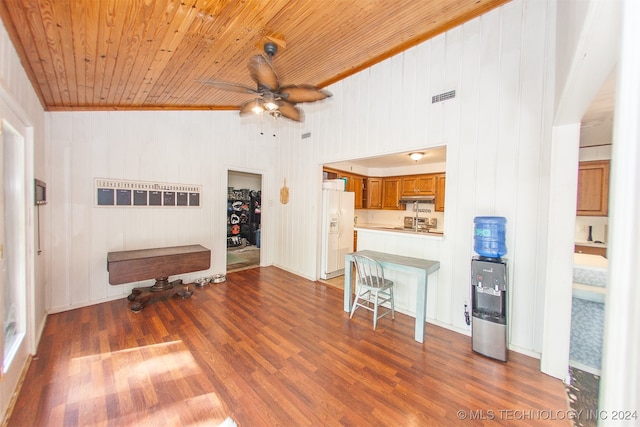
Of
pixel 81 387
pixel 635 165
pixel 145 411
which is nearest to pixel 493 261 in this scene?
pixel 635 165

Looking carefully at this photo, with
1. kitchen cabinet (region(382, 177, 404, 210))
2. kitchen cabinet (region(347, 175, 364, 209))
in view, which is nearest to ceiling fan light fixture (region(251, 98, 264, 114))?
kitchen cabinet (region(347, 175, 364, 209))

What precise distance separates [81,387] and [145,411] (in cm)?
66

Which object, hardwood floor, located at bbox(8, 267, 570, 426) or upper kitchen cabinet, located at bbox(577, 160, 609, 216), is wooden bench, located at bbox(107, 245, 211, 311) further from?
upper kitchen cabinet, located at bbox(577, 160, 609, 216)

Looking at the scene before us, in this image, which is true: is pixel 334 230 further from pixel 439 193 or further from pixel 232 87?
pixel 232 87

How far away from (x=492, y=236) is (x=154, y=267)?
4006 mm

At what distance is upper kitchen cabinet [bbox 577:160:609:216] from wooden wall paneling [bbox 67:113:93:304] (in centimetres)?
670

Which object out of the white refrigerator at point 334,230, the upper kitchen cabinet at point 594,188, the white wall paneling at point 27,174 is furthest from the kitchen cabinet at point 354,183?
the white wall paneling at point 27,174

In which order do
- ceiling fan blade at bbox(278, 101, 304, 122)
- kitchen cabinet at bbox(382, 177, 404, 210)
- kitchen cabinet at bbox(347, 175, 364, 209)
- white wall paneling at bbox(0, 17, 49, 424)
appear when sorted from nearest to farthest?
white wall paneling at bbox(0, 17, 49, 424)
ceiling fan blade at bbox(278, 101, 304, 122)
kitchen cabinet at bbox(347, 175, 364, 209)
kitchen cabinet at bbox(382, 177, 404, 210)

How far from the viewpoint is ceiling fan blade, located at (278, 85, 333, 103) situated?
95.5 inches

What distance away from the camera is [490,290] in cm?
229

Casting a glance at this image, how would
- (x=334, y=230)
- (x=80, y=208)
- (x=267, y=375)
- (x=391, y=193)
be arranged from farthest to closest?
(x=391, y=193)
(x=334, y=230)
(x=80, y=208)
(x=267, y=375)

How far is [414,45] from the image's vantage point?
9.95ft

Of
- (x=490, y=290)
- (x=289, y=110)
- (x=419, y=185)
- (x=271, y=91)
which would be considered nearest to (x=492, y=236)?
(x=490, y=290)

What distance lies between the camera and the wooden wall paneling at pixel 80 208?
123 inches
